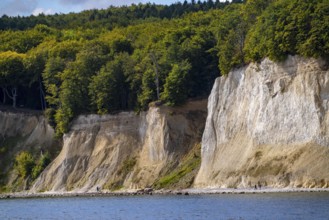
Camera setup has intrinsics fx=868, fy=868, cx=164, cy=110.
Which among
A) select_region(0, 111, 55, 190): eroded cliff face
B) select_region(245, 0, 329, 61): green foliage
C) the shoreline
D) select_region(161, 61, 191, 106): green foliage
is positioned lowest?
the shoreline

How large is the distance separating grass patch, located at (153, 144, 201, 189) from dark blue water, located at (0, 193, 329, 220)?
22.7 ft

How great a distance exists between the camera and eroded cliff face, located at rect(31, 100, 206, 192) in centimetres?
9900

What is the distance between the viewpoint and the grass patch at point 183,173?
91438mm

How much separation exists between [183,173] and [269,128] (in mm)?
16000

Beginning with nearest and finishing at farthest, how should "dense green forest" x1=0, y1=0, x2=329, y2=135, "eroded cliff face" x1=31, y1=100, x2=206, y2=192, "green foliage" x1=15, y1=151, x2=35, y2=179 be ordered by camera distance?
"dense green forest" x1=0, y1=0, x2=329, y2=135
"eroded cliff face" x1=31, y1=100, x2=206, y2=192
"green foliage" x1=15, y1=151, x2=35, y2=179

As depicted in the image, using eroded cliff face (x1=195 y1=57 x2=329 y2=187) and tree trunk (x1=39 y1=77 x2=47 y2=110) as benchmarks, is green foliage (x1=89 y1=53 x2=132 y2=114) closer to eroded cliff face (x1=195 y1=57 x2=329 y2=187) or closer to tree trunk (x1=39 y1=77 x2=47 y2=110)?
tree trunk (x1=39 y1=77 x2=47 y2=110)

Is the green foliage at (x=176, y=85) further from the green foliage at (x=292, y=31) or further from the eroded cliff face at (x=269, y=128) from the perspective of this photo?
the green foliage at (x=292, y=31)

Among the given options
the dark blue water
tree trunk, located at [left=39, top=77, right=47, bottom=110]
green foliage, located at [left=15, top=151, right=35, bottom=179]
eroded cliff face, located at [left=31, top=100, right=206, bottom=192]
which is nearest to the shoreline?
eroded cliff face, located at [left=31, top=100, right=206, bottom=192]

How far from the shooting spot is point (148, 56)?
106062 mm

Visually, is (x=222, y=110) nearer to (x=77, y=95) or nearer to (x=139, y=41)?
(x=77, y=95)

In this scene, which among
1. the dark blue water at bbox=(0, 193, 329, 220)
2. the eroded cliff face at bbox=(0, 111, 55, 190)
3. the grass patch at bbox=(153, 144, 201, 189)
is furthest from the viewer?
the eroded cliff face at bbox=(0, 111, 55, 190)

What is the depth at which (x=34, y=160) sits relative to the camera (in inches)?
4550

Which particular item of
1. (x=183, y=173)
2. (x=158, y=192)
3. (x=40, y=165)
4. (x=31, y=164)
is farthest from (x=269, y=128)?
(x=31, y=164)

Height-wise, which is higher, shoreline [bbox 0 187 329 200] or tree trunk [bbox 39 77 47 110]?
tree trunk [bbox 39 77 47 110]
